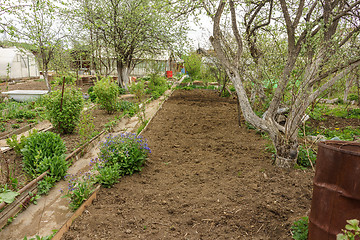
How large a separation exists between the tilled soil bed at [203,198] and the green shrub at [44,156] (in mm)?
1066

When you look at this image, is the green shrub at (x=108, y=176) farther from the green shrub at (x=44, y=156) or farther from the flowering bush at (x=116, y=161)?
the green shrub at (x=44, y=156)

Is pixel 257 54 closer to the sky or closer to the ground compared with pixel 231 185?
closer to the sky

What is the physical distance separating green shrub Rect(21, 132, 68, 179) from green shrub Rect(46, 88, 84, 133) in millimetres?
1429

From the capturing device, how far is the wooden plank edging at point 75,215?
2770 mm

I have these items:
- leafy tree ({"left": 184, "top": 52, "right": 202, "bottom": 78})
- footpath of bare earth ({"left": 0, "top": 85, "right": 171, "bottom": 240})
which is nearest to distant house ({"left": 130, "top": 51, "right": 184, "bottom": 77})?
leafy tree ({"left": 184, "top": 52, "right": 202, "bottom": 78})

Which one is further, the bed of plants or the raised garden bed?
the raised garden bed

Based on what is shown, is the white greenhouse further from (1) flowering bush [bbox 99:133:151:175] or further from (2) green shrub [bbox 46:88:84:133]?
(1) flowering bush [bbox 99:133:151:175]

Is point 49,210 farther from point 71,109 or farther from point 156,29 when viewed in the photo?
point 156,29

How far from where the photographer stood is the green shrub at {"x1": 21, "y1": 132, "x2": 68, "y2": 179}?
13.9 ft

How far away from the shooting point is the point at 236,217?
2957 millimetres

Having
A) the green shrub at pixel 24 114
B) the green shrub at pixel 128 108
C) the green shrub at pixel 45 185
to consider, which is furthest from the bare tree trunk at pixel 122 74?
the green shrub at pixel 45 185

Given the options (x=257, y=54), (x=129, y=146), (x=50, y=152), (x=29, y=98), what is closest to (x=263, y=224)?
(x=129, y=146)

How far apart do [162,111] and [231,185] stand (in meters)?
6.19

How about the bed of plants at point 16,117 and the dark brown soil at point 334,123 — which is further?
the dark brown soil at point 334,123
